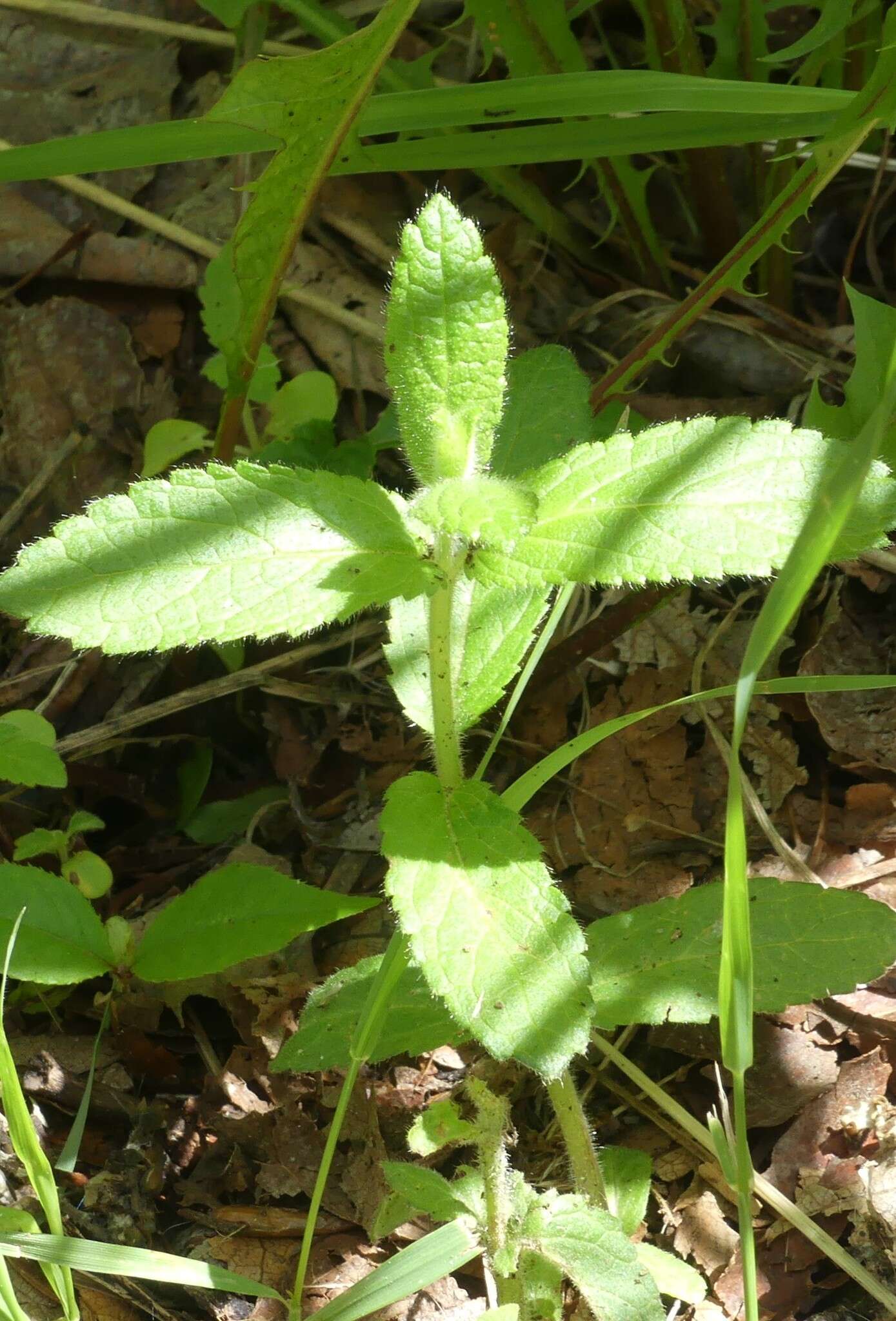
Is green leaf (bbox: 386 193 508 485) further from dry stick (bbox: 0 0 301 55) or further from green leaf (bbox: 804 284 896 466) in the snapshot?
dry stick (bbox: 0 0 301 55)

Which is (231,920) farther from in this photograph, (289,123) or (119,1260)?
(289,123)

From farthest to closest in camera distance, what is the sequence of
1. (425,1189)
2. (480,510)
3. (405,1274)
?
(425,1189) < (405,1274) < (480,510)

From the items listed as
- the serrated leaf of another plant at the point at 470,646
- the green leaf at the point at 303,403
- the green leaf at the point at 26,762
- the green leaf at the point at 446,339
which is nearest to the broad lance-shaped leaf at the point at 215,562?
the green leaf at the point at 446,339

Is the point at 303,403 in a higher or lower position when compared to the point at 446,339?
lower

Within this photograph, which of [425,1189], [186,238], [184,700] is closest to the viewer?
[425,1189]

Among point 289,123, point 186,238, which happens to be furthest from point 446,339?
point 186,238

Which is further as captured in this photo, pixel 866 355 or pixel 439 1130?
pixel 866 355
